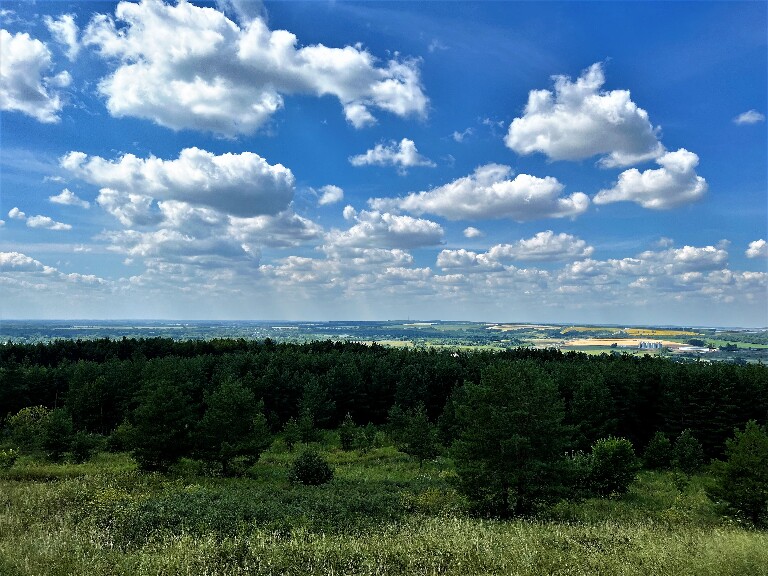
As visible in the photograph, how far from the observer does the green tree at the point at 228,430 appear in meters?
37.7

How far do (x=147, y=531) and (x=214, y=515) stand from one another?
2636 mm

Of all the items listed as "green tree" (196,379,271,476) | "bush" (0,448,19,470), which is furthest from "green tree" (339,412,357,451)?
"bush" (0,448,19,470)

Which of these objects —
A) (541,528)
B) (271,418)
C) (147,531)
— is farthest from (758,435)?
(271,418)

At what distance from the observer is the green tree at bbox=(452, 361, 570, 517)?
77.6ft

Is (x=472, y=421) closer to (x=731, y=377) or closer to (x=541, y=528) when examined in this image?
(x=541, y=528)

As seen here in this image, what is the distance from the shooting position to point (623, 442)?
34000 mm

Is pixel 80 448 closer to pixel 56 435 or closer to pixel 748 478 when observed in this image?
pixel 56 435

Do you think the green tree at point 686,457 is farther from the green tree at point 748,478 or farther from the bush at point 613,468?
the green tree at point 748,478

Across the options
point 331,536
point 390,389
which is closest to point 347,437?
point 390,389

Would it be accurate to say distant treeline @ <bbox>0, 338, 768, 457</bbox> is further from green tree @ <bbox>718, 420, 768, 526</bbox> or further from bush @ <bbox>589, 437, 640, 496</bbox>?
green tree @ <bbox>718, 420, 768, 526</bbox>

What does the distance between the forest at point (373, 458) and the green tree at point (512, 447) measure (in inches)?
4.3

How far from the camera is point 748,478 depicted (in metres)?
26.3

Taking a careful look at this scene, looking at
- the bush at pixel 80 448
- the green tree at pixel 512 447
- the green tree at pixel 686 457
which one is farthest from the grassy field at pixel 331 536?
the green tree at pixel 686 457

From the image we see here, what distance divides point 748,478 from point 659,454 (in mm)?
25755
